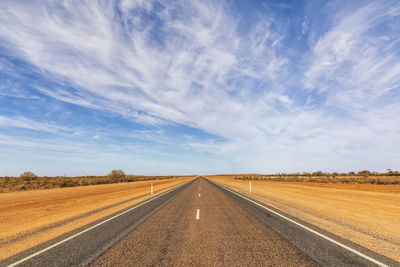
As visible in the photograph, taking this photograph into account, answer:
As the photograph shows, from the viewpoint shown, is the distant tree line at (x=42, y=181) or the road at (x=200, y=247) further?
the distant tree line at (x=42, y=181)

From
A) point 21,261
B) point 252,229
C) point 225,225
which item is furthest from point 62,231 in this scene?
point 252,229

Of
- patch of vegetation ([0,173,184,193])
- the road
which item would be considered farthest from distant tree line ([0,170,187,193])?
the road

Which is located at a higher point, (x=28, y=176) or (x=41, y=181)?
(x=28, y=176)

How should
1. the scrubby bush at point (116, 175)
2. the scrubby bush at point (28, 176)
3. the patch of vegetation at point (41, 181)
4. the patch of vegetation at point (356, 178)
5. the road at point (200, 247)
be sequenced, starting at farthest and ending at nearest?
the scrubby bush at point (116, 175) < the scrubby bush at point (28, 176) < the patch of vegetation at point (356, 178) < the patch of vegetation at point (41, 181) < the road at point (200, 247)

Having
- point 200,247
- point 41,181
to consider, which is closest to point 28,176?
point 41,181

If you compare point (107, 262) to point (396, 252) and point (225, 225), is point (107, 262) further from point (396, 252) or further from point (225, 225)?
point (396, 252)

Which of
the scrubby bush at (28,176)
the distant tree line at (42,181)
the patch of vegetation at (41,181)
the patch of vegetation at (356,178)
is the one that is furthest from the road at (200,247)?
the scrubby bush at (28,176)

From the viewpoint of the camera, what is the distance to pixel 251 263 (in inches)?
155

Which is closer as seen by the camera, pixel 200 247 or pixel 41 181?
pixel 200 247

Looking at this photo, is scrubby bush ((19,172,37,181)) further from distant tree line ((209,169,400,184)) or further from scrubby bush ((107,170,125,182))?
distant tree line ((209,169,400,184))

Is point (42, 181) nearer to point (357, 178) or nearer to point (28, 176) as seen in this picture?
point (28, 176)

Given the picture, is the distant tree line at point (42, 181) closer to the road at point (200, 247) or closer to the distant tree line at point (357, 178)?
the road at point (200, 247)

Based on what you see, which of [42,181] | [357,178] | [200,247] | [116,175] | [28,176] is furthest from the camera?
[116,175]

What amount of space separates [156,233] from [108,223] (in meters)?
2.57
